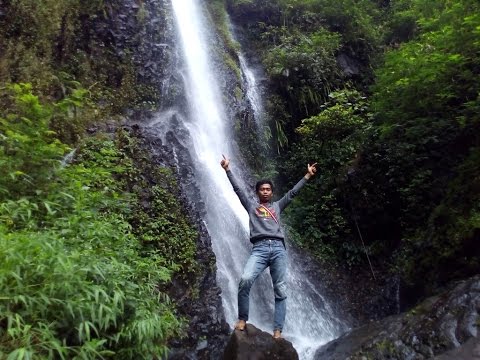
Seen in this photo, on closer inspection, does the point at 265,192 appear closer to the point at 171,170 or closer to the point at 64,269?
the point at 64,269

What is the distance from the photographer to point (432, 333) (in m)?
4.87

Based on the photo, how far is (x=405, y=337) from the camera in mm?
5125

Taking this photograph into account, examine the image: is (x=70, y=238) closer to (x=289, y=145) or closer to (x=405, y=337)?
(x=405, y=337)

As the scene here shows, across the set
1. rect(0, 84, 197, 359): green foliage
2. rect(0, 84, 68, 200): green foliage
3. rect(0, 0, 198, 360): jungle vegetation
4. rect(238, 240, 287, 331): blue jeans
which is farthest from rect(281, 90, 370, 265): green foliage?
rect(0, 84, 68, 200): green foliage

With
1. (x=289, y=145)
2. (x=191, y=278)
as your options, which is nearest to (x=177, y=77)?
(x=289, y=145)

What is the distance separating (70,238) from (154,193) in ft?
10.5

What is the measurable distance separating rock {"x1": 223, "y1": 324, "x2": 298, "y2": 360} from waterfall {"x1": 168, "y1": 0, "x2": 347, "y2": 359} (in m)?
2.42

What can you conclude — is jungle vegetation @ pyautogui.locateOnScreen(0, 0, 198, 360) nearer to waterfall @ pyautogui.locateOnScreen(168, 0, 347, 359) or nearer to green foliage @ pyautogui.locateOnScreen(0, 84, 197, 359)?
green foliage @ pyautogui.locateOnScreen(0, 84, 197, 359)

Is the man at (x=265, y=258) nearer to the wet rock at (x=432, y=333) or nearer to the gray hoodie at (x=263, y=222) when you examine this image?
the gray hoodie at (x=263, y=222)

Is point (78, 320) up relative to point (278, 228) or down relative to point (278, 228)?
up

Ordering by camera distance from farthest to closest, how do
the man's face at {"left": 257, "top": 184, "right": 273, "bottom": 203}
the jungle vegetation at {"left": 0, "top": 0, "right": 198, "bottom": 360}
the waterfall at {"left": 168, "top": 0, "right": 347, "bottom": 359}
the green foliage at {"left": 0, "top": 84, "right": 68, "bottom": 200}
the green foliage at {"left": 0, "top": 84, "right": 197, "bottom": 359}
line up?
the waterfall at {"left": 168, "top": 0, "right": 347, "bottom": 359} → the man's face at {"left": 257, "top": 184, "right": 273, "bottom": 203} → the green foliage at {"left": 0, "top": 84, "right": 68, "bottom": 200} → the jungle vegetation at {"left": 0, "top": 0, "right": 198, "bottom": 360} → the green foliage at {"left": 0, "top": 84, "right": 197, "bottom": 359}

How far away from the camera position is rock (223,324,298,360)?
405cm

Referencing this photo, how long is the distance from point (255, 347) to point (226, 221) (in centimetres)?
484

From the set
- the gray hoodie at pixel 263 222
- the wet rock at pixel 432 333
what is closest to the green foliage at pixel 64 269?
the gray hoodie at pixel 263 222
